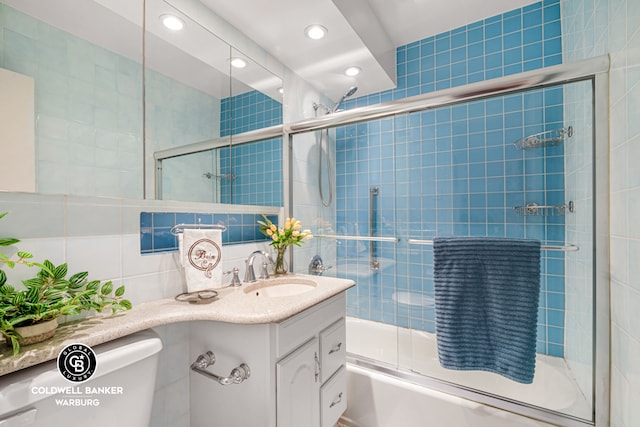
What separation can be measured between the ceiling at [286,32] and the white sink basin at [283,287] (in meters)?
1.02

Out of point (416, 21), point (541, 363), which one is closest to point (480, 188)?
point (541, 363)

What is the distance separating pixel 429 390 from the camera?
1.36m

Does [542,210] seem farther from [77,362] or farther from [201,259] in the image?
[77,362]

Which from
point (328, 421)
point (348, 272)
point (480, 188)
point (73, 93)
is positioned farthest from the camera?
point (348, 272)

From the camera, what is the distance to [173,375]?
1148 millimetres

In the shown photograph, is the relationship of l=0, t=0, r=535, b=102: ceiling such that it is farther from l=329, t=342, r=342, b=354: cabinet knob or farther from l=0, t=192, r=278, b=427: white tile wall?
l=329, t=342, r=342, b=354: cabinet knob

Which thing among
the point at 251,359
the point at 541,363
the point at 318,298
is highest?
the point at 318,298

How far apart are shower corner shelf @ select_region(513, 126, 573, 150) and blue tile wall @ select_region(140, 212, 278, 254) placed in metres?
1.44

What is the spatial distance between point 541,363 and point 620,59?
1271 millimetres

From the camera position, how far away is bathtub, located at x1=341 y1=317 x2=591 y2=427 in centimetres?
121

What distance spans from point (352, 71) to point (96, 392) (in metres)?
2.14

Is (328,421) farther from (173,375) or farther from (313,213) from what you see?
(313,213)

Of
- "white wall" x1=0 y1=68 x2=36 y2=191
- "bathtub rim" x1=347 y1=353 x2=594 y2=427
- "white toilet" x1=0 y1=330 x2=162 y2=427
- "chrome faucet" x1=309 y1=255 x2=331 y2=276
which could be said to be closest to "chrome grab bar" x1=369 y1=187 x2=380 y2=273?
"chrome faucet" x1=309 y1=255 x2=331 y2=276

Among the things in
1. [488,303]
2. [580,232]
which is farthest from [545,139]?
[488,303]
